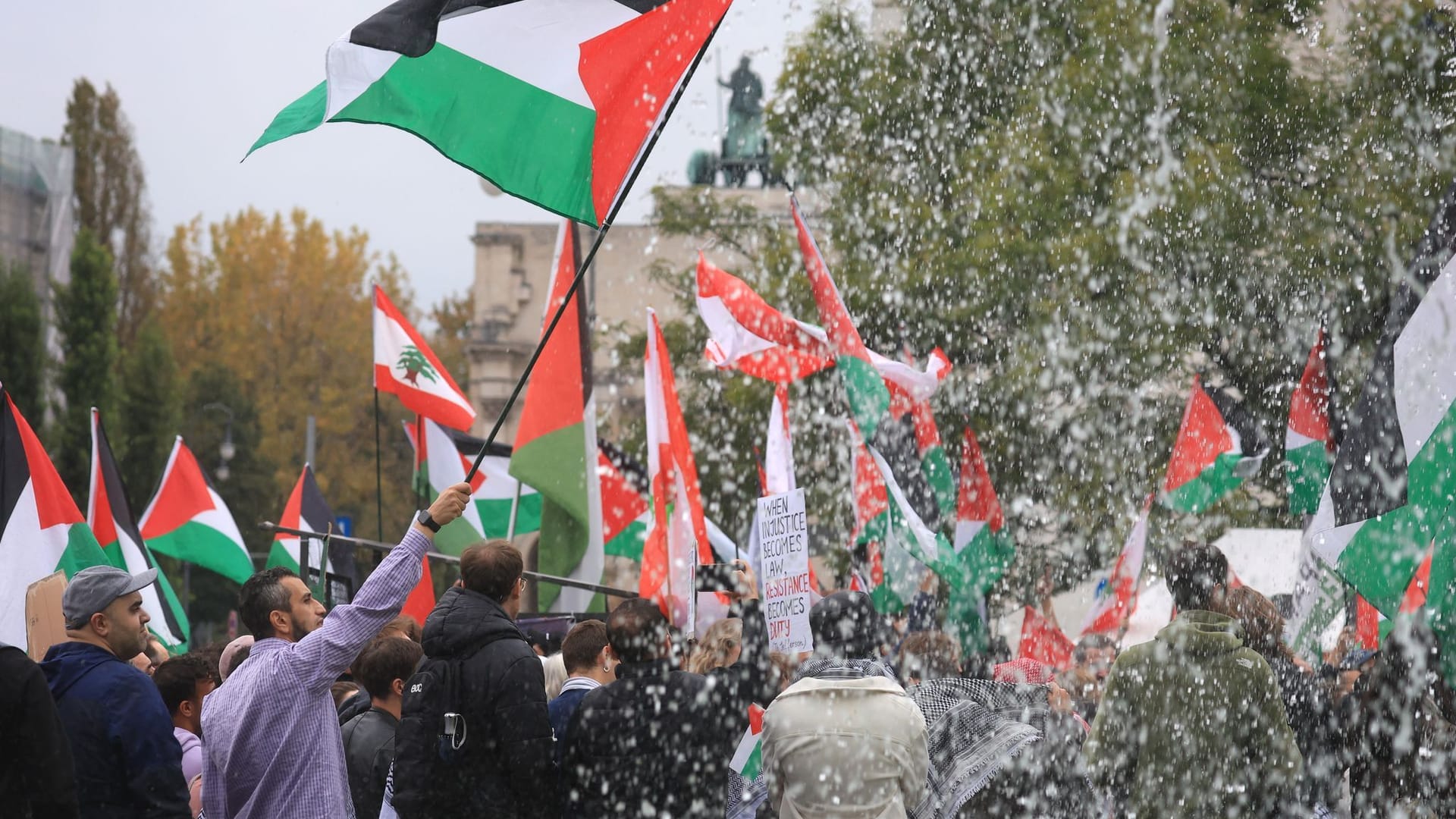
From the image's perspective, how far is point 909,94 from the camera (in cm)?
1995

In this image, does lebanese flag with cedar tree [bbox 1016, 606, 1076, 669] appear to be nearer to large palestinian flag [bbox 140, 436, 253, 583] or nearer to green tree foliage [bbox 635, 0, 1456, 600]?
green tree foliage [bbox 635, 0, 1456, 600]

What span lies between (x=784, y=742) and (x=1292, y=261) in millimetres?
10776

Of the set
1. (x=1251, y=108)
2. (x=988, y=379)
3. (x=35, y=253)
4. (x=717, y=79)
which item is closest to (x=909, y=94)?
(x=988, y=379)

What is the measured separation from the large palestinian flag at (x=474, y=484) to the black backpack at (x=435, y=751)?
7.61 metres

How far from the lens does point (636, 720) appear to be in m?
5.54

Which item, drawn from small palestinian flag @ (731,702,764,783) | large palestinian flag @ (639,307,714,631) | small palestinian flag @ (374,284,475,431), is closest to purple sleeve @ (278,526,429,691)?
small palestinian flag @ (731,702,764,783)

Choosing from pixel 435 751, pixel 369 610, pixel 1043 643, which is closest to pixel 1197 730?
pixel 435 751

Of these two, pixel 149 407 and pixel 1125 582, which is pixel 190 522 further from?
pixel 149 407

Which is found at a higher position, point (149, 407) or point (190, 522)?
point (190, 522)

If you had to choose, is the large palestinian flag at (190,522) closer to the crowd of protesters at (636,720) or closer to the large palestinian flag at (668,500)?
the large palestinian flag at (668,500)

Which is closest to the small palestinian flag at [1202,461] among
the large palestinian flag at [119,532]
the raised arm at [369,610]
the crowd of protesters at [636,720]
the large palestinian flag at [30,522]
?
the crowd of protesters at [636,720]

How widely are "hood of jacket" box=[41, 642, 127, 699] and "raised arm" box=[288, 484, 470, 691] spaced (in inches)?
22.0

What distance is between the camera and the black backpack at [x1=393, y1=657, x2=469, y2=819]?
17.7 feet

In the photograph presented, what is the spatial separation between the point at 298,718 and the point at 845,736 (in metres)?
1.68
